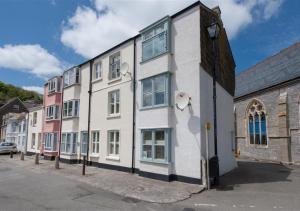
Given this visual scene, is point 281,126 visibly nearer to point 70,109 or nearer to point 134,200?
point 134,200

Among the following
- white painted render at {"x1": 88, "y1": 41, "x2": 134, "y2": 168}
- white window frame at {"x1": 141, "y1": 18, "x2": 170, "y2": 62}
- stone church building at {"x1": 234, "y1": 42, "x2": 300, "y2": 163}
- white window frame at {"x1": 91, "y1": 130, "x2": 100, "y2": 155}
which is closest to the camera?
white window frame at {"x1": 141, "y1": 18, "x2": 170, "y2": 62}

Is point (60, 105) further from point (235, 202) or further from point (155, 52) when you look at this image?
point (235, 202)

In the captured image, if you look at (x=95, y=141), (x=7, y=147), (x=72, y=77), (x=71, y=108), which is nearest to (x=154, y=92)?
(x=95, y=141)

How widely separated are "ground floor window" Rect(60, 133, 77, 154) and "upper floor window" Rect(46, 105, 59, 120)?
2693 mm

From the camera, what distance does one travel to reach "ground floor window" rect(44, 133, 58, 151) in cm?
2203

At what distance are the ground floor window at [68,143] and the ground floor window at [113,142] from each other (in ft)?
16.7

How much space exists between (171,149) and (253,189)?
418 cm

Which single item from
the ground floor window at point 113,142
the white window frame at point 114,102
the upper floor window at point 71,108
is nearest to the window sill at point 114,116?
the white window frame at point 114,102

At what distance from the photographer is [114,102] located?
16.3m

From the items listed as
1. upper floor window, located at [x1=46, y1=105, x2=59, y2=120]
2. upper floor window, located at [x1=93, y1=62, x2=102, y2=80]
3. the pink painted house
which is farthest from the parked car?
upper floor window, located at [x1=93, y1=62, x2=102, y2=80]

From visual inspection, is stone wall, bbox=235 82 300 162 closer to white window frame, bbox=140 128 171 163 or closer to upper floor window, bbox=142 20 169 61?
white window frame, bbox=140 128 171 163

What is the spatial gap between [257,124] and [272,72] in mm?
6444

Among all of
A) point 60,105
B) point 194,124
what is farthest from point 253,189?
point 60,105

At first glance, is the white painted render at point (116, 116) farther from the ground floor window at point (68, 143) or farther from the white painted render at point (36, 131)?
the white painted render at point (36, 131)
